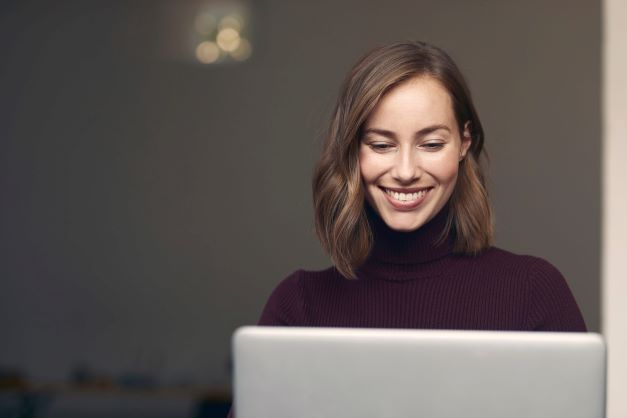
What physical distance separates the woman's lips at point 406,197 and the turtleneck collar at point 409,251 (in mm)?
121

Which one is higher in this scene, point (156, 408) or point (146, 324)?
point (146, 324)

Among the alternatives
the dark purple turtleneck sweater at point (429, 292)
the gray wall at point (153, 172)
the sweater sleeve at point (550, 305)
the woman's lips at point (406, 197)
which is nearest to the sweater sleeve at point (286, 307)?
the dark purple turtleneck sweater at point (429, 292)

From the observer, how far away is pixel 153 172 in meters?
4.30

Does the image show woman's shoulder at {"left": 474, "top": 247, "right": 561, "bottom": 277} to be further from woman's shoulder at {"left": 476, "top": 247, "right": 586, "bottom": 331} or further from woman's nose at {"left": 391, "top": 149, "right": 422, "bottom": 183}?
woman's nose at {"left": 391, "top": 149, "right": 422, "bottom": 183}

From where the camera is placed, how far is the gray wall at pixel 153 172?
13.9 feet

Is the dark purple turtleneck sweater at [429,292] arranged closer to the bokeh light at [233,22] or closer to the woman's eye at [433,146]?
the woman's eye at [433,146]

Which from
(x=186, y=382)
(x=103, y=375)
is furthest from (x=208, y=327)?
(x=103, y=375)

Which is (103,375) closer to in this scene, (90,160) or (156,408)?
(156,408)

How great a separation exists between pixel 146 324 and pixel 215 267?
1.51 ft

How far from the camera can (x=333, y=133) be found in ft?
3.82

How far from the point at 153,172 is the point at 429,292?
10.7 ft

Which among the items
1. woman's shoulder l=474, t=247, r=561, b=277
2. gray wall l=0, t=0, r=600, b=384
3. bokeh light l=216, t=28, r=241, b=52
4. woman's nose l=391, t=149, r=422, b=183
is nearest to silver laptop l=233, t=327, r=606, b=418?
woman's nose l=391, t=149, r=422, b=183

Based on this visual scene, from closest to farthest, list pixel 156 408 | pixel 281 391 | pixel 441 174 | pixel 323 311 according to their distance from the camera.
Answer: pixel 281 391, pixel 441 174, pixel 323 311, pixel 156 408

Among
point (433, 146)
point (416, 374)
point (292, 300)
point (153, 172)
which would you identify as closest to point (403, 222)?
point (433, 146)
